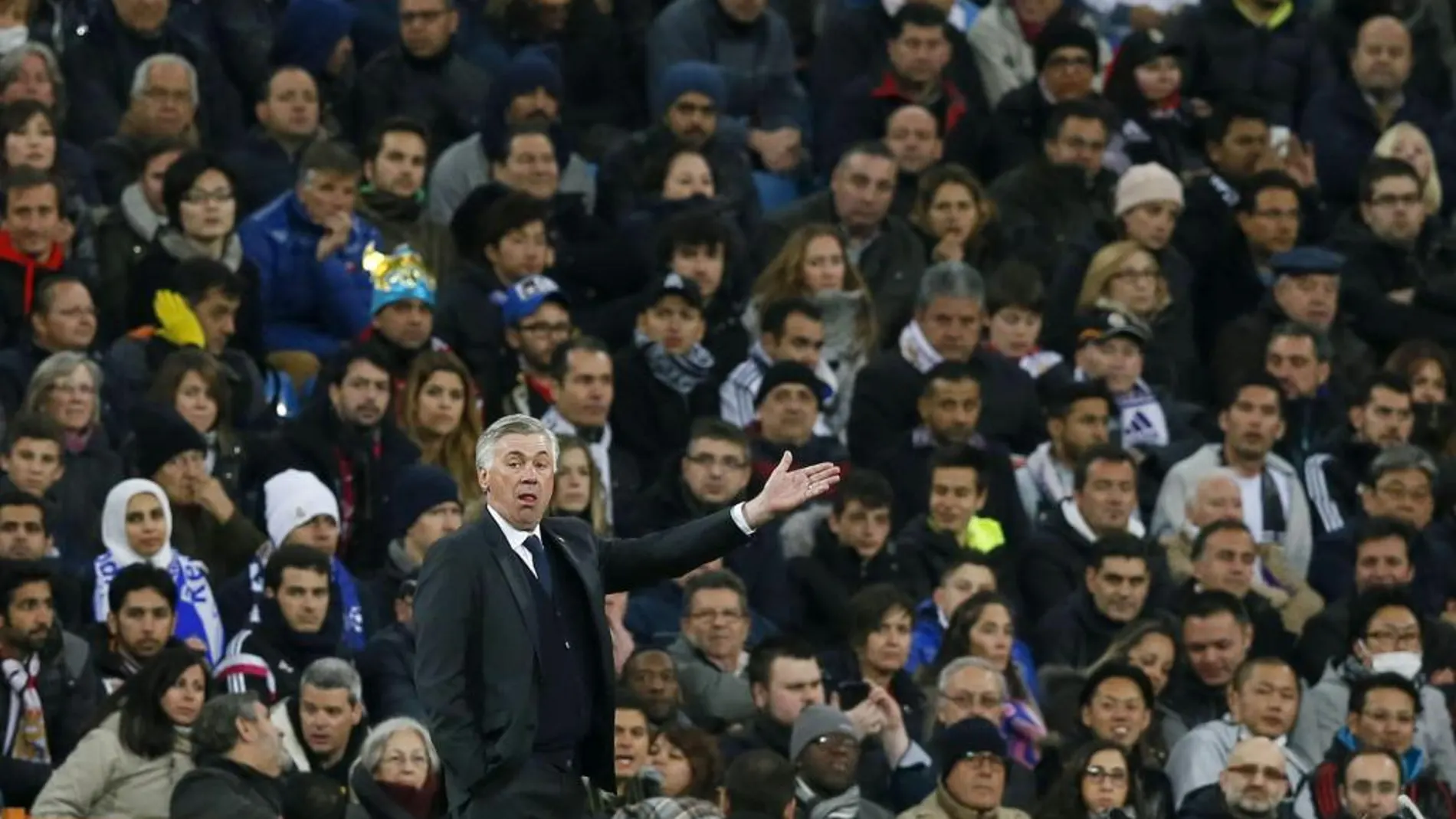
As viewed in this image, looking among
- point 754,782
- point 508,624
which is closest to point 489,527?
point 508,624

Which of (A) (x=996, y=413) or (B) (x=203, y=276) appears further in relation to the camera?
(A) (x=996, y=413)

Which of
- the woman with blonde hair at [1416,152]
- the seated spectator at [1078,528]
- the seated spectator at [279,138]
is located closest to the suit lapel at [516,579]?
the seated spectator at [1078,528]

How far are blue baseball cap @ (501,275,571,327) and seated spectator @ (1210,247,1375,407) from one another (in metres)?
3.54

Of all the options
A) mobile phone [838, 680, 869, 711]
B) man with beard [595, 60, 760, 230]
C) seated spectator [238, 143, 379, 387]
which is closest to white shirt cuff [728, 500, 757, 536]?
mobile phone [838, 680, 869, 711]

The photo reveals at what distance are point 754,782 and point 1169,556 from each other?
367 centimetres

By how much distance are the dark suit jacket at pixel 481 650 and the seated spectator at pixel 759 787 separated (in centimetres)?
365

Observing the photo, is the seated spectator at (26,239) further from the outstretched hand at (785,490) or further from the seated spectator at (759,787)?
the outstretched hand at (785,490)

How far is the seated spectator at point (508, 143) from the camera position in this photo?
18.0m

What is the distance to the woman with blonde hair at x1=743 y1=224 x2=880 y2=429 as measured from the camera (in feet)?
57.9

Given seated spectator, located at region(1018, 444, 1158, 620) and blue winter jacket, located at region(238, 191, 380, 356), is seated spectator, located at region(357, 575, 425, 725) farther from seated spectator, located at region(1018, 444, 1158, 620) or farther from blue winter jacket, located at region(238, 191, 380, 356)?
seated spectator, located at region(1018, 444, 1158, 620)

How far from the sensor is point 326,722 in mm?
14164

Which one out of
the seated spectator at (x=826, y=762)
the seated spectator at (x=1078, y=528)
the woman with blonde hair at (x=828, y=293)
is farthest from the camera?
the woman with blonde hair at (x=828, y=293)

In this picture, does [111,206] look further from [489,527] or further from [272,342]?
[489,527]

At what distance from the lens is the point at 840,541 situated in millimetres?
16203
